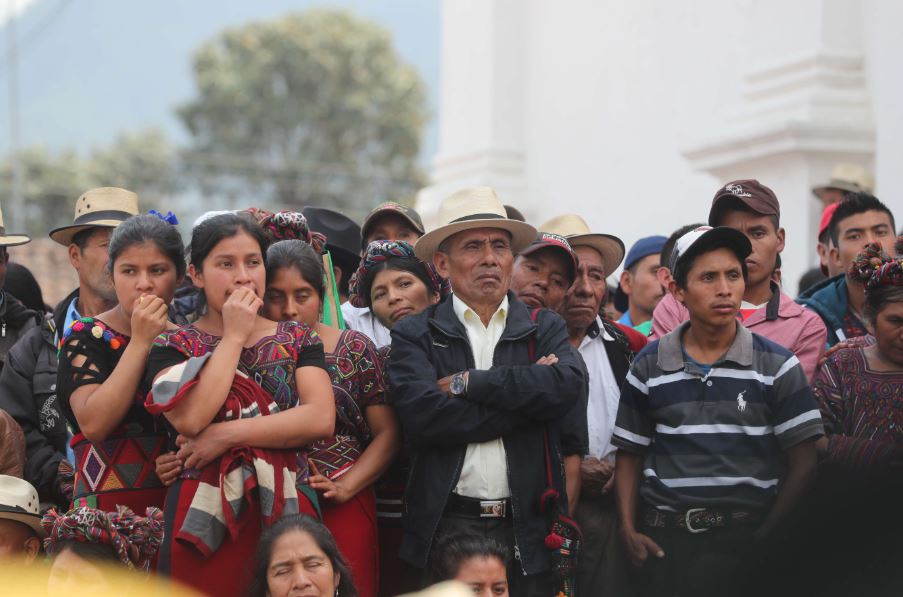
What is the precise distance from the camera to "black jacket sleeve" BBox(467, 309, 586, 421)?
4766mm

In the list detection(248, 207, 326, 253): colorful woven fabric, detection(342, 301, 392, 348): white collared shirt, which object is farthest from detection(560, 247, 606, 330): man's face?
detection(248, 207, 326, 253): colorful woven fabric

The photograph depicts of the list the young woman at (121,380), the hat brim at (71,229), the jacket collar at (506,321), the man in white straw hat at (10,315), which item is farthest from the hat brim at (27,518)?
the jacket collar at (506,321)

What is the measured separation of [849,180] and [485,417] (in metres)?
4.67

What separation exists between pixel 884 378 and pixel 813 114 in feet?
15.5

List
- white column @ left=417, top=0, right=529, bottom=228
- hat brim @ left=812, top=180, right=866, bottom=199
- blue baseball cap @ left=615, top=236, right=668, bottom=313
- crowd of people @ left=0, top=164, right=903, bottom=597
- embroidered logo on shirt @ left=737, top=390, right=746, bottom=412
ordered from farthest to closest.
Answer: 1. white column @ left=417, top=0, right=529, bottom=228
2. hat brim @ left=812, top=180, right=866, bottom=199
3. blue baseball cap @ left=615, top=236, right=668, bottom=313
4. embroidered logo on shirt @ left=737, top=390, right=746, bottom=412
5. crowd of people @ left=0, top=164, right=903, bottom=597

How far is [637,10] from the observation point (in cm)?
1210

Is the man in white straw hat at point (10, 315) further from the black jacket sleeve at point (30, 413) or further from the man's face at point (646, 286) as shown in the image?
the man's face at point (646, 286)

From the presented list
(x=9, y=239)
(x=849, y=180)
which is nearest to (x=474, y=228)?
(x=9, y=239)

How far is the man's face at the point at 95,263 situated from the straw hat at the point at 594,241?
2.17 meters

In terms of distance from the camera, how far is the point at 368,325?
19.4 ft

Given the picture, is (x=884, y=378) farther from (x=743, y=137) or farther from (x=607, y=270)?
(x=743, y=137)

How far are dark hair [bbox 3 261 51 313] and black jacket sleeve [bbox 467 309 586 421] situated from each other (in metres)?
3.19

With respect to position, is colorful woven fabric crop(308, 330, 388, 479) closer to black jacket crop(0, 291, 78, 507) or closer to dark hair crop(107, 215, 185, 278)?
dark hair crop(107, 215, 185, 278)

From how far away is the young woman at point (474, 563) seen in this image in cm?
470
